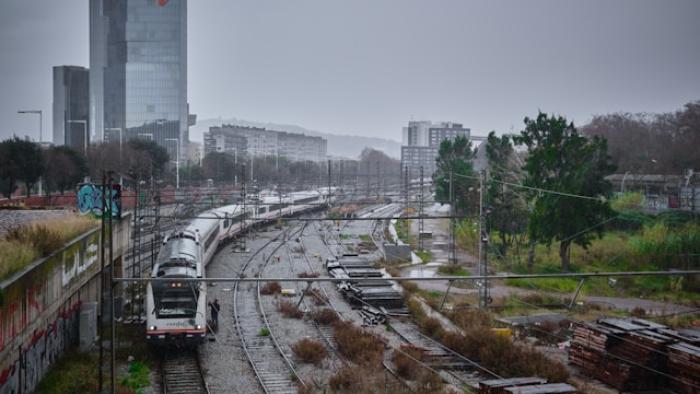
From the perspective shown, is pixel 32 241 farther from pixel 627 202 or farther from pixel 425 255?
pixel 627 202

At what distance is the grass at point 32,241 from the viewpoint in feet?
30.5

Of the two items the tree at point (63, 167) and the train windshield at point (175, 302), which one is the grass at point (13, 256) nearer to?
the train windshield at point (175, 302)

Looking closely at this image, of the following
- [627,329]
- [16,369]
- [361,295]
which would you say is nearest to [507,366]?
[627,329]

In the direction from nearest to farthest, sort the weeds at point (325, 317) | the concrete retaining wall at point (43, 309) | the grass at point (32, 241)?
the concrete retaining wall at point (43, 309), the grass at point (32, 241), the weeds at point (325, 317)

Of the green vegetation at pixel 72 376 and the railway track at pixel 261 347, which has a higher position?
the green vegetation at pixel 72 376

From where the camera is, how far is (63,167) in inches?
1223

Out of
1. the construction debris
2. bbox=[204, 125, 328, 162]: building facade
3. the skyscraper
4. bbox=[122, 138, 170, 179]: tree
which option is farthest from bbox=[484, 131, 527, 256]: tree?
the skyscraper

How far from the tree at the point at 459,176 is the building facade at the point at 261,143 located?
3351 cm

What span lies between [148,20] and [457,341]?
84882mm

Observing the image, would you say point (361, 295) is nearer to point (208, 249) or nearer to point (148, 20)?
point (208, 249)

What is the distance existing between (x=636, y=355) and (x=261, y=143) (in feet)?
355

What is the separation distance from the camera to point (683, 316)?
17.8 m

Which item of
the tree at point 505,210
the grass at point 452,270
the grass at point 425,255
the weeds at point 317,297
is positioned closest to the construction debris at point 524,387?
the weeds at point 317,297

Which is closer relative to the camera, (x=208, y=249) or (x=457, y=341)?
(x=457, y=341)
